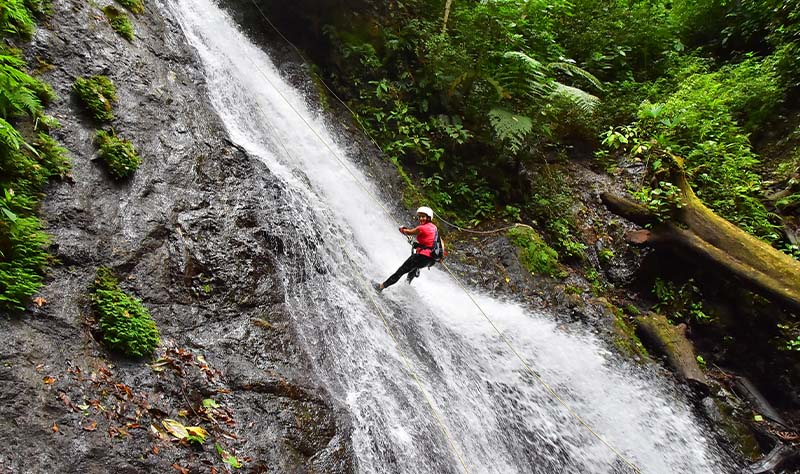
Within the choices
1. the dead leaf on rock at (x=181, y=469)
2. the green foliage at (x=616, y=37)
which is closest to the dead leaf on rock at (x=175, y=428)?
the dead leaf on rock at (x=181, y=469)

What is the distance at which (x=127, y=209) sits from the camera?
4961mm

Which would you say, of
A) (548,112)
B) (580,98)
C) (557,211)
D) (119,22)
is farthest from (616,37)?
(119,22)

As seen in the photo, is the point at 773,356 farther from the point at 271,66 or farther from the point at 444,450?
the point at 271,66

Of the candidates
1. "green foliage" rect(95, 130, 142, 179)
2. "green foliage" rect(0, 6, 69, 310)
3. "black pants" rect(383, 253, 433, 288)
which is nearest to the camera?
"green foliage" rect(0, 6, 69, 310)

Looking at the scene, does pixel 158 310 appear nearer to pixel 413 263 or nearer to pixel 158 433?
pixel 158 433

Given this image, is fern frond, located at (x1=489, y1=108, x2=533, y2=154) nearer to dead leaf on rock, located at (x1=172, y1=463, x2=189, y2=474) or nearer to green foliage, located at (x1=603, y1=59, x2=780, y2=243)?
green foliage, located at (x1=603, y1=59, x2=780, y2=243)

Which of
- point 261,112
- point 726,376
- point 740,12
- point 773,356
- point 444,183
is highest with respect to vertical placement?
point 740,12

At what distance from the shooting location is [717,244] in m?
7.53

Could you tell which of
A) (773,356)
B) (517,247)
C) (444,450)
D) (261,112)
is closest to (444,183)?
(517,247)

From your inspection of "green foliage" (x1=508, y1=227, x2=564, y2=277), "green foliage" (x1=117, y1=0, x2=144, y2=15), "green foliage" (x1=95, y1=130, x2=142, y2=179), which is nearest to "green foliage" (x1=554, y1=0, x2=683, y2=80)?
"green foliage" (x1=508, y1=227, x2=564, y2=277)

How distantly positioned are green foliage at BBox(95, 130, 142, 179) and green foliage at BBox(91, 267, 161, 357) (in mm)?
1480

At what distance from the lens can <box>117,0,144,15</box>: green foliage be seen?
7.69 meters

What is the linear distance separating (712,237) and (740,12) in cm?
836

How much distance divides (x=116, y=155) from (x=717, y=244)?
9379 millimetres
